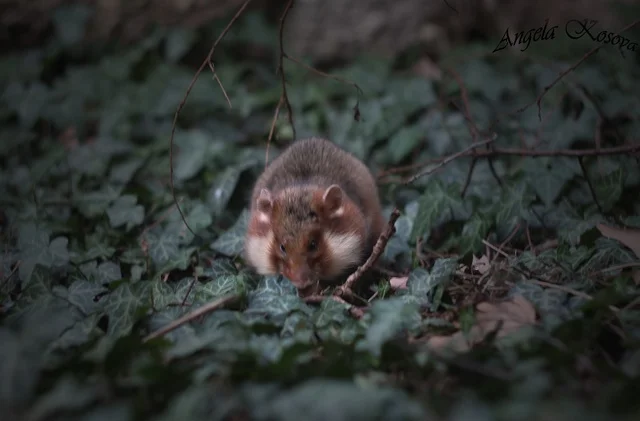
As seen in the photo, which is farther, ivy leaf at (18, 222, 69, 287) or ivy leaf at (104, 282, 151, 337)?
ivy leaf at (18, 222, 69, 287)

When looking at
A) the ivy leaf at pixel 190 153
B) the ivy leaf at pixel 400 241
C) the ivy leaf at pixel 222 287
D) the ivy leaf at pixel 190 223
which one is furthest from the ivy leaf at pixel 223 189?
the ivy leaf at pixel 400 241

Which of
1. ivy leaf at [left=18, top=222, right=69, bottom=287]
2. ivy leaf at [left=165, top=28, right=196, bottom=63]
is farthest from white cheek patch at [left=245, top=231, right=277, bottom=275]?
ivy leaf at [left=165, top=28, right=196, bottom=63]

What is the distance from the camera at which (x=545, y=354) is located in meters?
2.99

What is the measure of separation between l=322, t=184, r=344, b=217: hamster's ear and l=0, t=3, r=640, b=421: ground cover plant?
60cm

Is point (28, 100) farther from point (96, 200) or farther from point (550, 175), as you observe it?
point (550, 175)

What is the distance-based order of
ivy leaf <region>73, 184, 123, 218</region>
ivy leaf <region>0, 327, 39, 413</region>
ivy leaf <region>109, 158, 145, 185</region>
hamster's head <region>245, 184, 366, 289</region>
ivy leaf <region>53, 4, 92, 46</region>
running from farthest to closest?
ivy leaf <region>53, 4, 92, 46</region>
ivy leaf <region>109, 158, 145, 185</region>
ivy leaf <region>73, 184, 123, 218</region>
hamster's head <region>245, 184, 366, 289</region>
ivy leaf <region>0, 327, 39, 413</region>

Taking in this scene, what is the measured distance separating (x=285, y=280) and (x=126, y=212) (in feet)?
6.11

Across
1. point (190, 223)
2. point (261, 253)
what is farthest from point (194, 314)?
point (190, 223)

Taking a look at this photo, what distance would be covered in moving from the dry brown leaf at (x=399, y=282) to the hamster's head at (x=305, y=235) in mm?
301

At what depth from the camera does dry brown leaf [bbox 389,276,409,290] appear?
442cm

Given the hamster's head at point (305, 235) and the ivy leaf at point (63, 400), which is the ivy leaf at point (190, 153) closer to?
the hamster's head at point (305, 235)

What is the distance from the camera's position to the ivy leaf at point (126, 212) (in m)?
5.27

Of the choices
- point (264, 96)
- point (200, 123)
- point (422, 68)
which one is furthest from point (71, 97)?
point (422, 68)

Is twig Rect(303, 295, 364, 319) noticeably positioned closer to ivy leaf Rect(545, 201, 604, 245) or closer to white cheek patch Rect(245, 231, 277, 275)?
white cheek patch Rect(245, 231, 277, 275)
